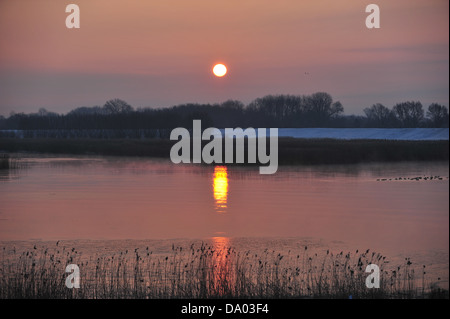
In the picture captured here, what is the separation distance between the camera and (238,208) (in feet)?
97.1

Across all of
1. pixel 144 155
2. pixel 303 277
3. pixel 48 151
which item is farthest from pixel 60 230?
pixel 48 151

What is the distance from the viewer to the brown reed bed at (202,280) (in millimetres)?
13633

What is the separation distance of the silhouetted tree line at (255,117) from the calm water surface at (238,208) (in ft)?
223

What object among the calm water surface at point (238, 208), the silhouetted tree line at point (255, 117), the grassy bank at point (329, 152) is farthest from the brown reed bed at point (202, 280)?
the silhouetted tree line at point (255, 117)

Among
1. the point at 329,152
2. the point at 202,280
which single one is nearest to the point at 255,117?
the point at 329,152

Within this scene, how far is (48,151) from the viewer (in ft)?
257

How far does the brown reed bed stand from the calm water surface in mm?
2473

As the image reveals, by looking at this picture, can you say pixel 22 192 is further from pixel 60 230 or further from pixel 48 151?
pixel 48 151

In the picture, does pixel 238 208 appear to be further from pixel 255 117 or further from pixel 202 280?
pixel 255 117

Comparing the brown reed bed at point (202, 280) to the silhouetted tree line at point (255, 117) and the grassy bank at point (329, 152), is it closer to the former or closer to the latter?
the grassy bank at point (329, 152)

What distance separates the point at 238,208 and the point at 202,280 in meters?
15.4

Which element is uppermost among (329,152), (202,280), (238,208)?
(329,152)

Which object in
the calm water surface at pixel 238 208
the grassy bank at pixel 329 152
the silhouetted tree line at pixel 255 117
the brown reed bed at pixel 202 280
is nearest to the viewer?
the brown reed bed at pixel 202 280
